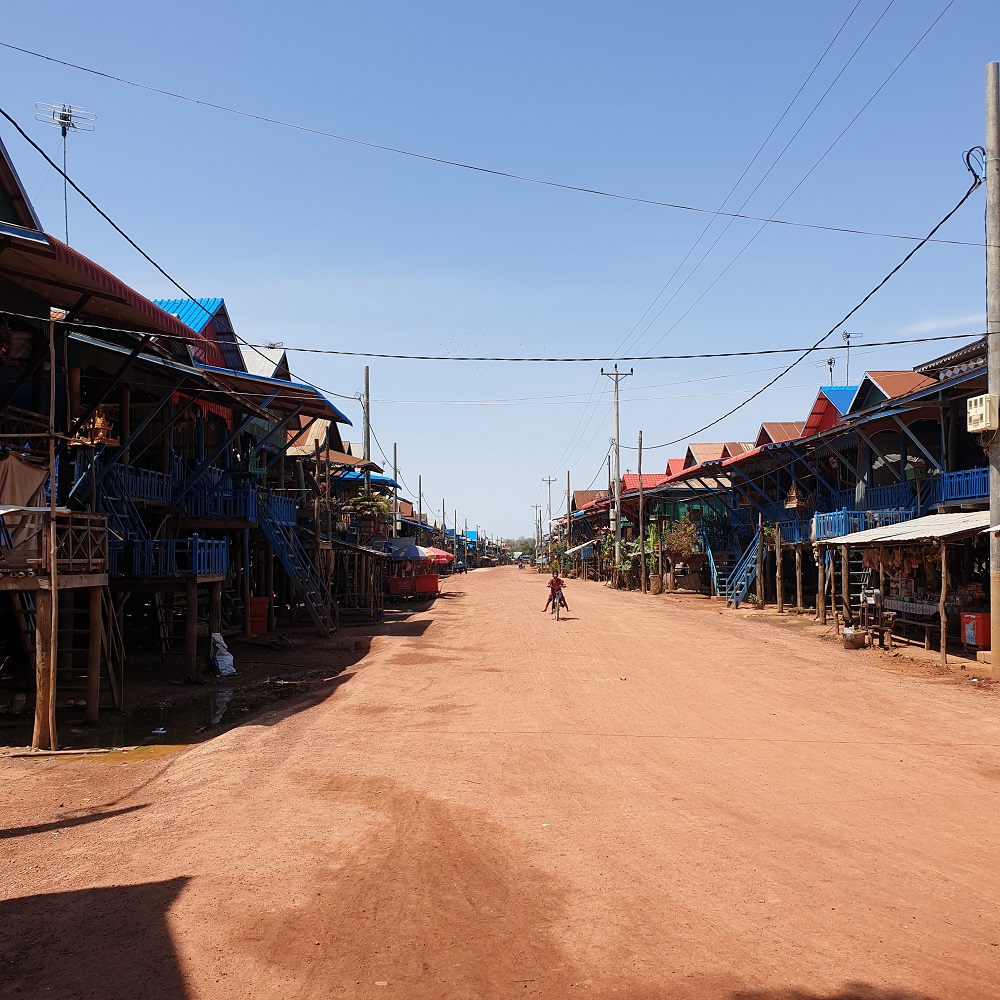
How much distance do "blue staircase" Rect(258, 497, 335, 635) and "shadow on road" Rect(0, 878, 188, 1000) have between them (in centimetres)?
1807

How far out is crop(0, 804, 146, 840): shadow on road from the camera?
8.01m

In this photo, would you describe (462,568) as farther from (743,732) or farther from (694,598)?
(743,732)

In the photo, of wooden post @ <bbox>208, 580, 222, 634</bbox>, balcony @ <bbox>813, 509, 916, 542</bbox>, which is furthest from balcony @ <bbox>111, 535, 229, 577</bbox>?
balcony @ <bbox>813, 509, 916, 542</bbox>

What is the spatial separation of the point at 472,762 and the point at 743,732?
12.5 ft

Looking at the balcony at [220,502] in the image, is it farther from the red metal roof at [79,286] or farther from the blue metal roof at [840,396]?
the blue metal roof at [840,396]

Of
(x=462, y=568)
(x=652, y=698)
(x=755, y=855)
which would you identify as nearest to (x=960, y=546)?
(x=652, y=698)

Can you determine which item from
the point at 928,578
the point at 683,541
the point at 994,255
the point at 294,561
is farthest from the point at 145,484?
the point at 683,541

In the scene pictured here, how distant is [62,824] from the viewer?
8.29 meters

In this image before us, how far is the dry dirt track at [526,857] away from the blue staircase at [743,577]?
21.8 metres

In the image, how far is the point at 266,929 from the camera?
5.66 m

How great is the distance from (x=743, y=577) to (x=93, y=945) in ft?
111

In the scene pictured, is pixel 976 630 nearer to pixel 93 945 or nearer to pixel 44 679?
pixel 44 679

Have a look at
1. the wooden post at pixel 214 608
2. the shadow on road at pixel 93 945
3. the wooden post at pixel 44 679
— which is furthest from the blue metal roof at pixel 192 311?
the shadow on road at pixel 93 945

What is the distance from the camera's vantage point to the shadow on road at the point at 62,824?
8008 mm
